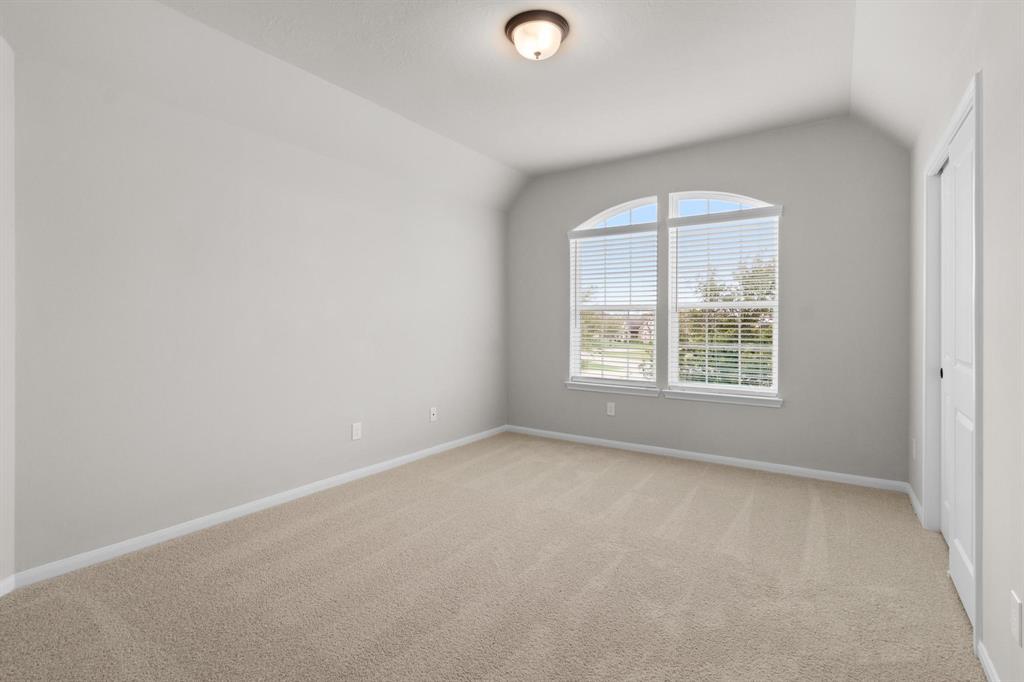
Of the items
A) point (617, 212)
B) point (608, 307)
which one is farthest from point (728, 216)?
point (608, 307)

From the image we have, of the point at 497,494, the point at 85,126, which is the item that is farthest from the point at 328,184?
the point at 497,494

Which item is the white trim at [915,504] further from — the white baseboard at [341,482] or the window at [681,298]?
the window at [681,298]

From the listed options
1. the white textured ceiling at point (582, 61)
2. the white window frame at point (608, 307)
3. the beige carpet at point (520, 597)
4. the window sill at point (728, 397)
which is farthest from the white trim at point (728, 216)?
the beige carpet at point (520, 597)

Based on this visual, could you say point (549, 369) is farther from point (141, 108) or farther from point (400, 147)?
point (141, 108)

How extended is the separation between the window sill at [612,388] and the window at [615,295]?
0.19 feet

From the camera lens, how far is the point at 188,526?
294 cm

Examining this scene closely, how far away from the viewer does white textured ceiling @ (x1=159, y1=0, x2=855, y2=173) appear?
2.47m

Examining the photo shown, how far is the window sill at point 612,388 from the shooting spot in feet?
15.3

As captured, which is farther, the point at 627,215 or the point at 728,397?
the point at 627,215

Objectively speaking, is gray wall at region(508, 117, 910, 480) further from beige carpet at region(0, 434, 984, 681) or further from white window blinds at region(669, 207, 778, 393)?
beige carpet at region(0, 434, 984, 681)

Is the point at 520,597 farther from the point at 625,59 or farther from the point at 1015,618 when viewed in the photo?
the point at 625,59

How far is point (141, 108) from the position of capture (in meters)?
2.73

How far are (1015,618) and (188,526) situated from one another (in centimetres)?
365

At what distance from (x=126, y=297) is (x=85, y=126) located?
2.80 feet
